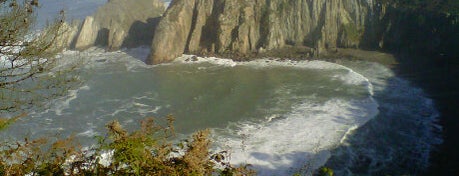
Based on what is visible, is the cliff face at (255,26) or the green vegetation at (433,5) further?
the cliff face at (255,26)

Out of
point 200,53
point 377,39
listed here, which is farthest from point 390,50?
point 200,53

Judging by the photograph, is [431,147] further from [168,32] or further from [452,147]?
[168,32]

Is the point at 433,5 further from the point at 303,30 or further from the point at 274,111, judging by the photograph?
the point at 274,111

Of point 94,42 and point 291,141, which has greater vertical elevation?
point 94,42

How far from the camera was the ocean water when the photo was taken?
83.8 ft

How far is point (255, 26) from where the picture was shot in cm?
5181

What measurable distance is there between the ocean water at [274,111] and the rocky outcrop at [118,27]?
8.95 meters

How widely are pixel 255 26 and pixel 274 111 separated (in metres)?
20.9

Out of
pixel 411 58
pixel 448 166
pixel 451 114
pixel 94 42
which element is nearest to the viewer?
pixel 448 166

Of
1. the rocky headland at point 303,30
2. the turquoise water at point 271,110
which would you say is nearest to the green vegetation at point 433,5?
the rocky headland at point 303,30

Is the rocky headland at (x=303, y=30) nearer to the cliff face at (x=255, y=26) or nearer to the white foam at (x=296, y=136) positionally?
the cliff face at (x=255, y=26)

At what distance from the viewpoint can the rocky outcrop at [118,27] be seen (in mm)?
57812

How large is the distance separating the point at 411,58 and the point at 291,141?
24166 mm

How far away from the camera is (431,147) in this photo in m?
26.4
